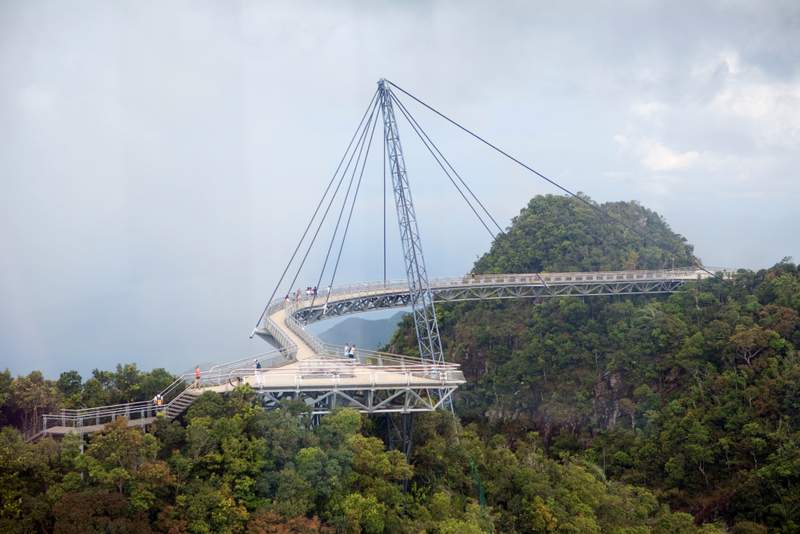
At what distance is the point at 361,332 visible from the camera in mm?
141500

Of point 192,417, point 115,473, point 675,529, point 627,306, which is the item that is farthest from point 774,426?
point 115,473

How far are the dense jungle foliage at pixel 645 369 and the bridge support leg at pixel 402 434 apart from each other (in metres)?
18.1

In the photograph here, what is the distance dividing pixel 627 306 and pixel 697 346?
8088 mm

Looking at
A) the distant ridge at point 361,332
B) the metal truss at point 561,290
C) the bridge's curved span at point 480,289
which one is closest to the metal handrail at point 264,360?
the bridge's curved span at point 480,289

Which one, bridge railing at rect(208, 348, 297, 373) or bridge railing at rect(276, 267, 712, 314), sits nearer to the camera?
bridge railing at rect(208, 348, 297, 373)

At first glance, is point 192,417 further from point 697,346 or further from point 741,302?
point 741,302

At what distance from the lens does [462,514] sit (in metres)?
21.2

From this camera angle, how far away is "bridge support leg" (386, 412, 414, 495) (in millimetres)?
24484

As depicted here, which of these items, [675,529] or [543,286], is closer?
[675,529]

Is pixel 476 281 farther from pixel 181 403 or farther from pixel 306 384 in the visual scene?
pixel 181 403

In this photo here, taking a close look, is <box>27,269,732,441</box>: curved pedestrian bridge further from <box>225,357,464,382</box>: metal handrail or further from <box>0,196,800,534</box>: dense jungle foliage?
<box>0,196,800,534</box>: dense jungle foliage

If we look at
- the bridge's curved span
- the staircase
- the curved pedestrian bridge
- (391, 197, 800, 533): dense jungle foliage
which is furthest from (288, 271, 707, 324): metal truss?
the staircase

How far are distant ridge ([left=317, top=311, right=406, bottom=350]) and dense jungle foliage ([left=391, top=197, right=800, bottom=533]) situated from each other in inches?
2888

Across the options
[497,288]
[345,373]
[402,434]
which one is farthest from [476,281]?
[345,373]
